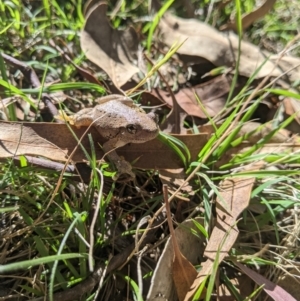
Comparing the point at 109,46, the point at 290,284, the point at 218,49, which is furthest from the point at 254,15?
the point at 290,284

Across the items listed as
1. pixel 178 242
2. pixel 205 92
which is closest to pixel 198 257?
pixel 178 242

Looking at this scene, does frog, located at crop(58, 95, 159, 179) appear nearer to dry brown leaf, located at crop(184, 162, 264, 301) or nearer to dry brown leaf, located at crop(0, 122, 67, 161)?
dry brown leaf, located at crop(0, 122, 67, 161)

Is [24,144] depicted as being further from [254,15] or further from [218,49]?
[254,15]

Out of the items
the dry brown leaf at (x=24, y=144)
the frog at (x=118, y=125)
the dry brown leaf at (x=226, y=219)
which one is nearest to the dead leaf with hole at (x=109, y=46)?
the frog at (x=118, y=125)

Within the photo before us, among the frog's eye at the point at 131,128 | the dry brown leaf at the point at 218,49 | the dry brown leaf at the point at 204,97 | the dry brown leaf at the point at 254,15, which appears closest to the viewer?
the frog's eye at the point at 131,128

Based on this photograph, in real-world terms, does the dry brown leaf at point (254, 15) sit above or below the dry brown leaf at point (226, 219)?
above

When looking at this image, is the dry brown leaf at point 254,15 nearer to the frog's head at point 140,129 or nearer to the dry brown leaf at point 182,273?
the frog's head at point 140,129

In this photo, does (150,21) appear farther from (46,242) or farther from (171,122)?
(46,242)
